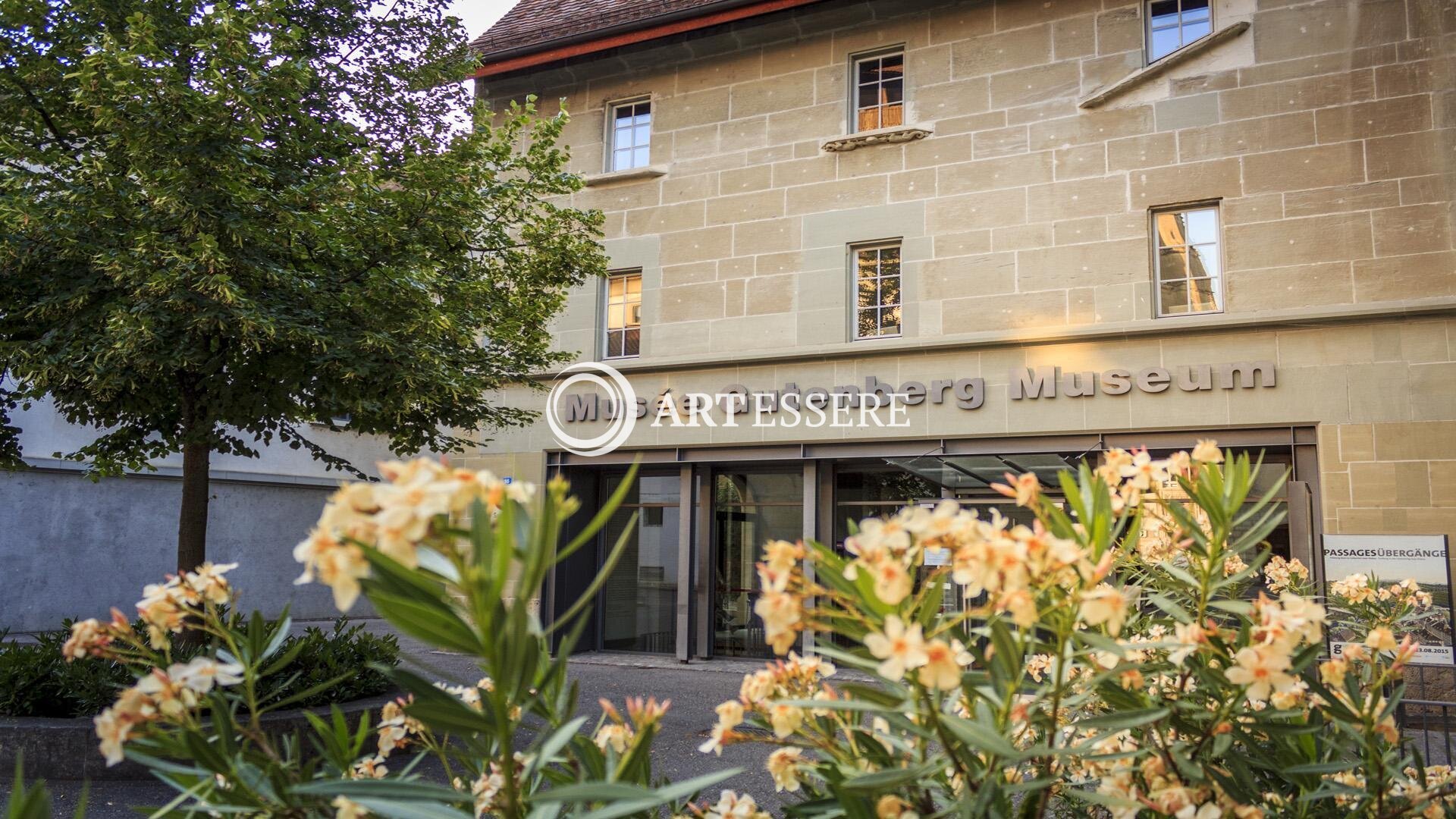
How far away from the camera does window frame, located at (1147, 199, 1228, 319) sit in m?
11.9

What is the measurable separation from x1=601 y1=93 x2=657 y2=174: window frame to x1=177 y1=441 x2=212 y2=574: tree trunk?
8.49 m

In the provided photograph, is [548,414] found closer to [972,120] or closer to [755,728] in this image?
[972,120]

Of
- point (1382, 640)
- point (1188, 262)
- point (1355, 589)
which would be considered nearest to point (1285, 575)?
point (1355, 589)

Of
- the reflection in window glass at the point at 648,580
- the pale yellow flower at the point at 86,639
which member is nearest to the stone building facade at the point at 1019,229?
the reflection in window glass at the point at 648,580

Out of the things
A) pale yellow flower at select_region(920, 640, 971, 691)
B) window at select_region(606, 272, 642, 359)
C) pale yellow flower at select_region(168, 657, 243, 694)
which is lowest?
pale yellow flower at select_region(168, 657, 243, 694)

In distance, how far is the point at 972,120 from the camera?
13375 mm

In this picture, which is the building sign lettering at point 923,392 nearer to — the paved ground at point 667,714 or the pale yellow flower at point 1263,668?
the paved ground at point 667,714

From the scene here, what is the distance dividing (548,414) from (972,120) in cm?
728

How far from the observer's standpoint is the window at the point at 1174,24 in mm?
12453

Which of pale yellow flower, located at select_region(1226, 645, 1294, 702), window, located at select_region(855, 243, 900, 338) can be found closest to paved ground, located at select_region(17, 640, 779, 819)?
pale yellow flower, located at select_region(1226, 645, 1294, 702)

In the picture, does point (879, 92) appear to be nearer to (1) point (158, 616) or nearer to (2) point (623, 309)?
(2) point (623, 309)

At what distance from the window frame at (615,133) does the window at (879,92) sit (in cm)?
319

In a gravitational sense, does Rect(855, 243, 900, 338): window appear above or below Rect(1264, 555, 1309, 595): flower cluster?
above

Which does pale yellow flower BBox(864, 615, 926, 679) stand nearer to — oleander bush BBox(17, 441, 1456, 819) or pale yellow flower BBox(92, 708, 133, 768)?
oleander bush BBox(17, 441, 1456, 819)
